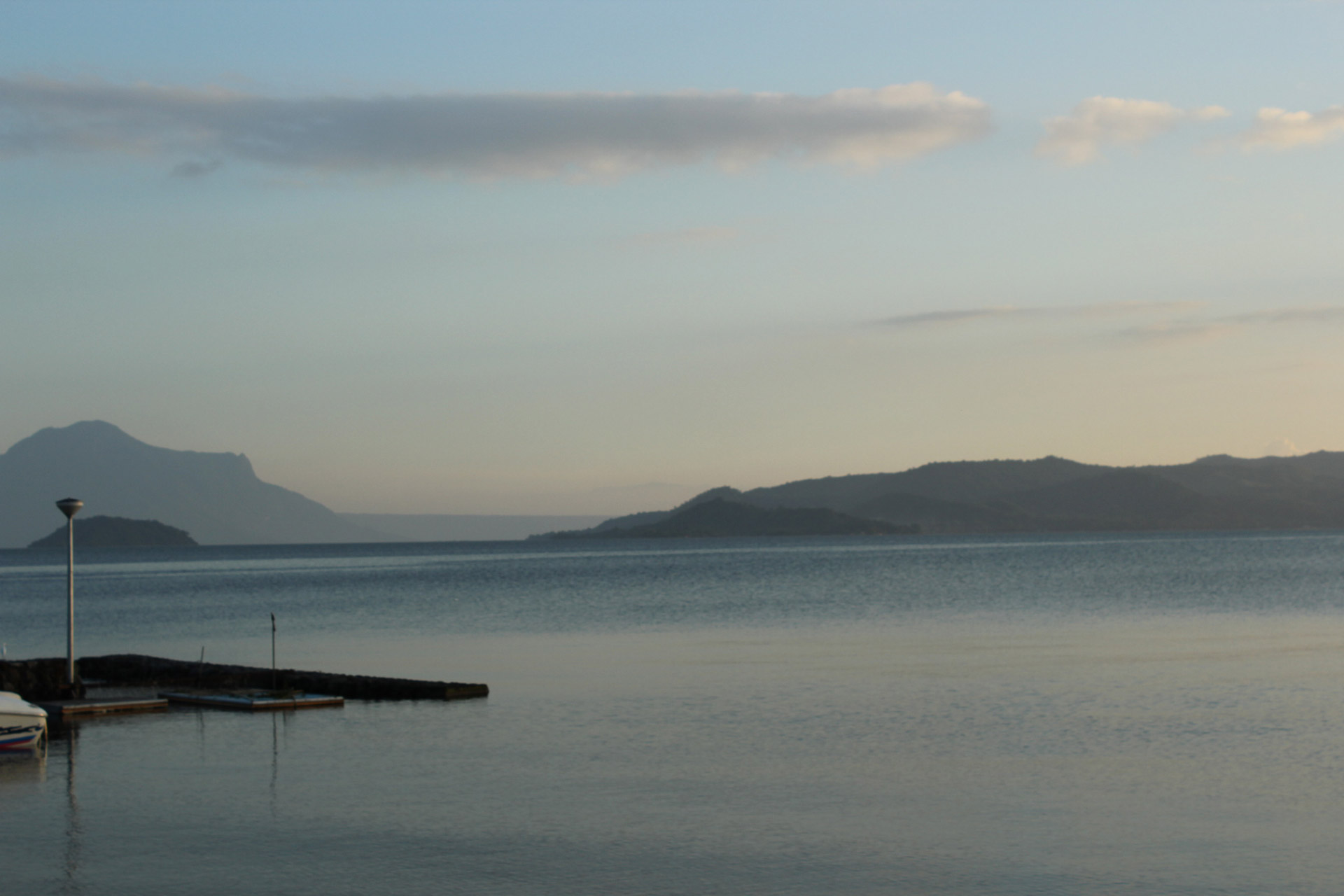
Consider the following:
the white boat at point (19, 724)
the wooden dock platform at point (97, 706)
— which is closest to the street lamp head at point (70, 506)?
the wooden dock platform at point (97, 706)

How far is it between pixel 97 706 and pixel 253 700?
2.68m

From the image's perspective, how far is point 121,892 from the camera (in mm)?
11445

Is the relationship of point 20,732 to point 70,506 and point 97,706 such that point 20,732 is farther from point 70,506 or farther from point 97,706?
point 70,506

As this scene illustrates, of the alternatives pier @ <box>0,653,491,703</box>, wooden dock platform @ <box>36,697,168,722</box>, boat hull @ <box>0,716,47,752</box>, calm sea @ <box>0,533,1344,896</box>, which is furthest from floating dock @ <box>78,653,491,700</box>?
boat hull @ <box>0,716,47,752</box>

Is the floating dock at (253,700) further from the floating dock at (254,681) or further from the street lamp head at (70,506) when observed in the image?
the street lamp head at (70,506)

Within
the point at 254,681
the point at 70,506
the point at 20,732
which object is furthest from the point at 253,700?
the point at 20,732

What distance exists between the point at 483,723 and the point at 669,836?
9090 mm

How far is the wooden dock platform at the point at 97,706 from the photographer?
23484 mm

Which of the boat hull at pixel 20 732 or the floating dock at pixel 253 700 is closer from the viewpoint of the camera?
the boat hull at pixel 20 732

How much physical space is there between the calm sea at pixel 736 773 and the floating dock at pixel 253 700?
2.43 ft

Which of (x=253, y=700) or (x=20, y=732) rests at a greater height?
(x=20, y=732)

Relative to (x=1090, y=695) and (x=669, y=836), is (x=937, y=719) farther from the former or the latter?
(x=669, y=836)

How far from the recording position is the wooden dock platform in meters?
23.5

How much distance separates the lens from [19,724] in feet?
62.5
